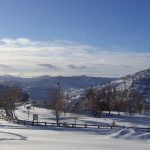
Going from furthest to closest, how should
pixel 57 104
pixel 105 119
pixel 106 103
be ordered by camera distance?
pixel 106 103
pixel 105 119
pixel 57 104

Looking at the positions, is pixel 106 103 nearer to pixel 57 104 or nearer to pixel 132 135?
pixel 57 104

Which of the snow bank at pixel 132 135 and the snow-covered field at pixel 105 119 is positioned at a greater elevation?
the snow-covered field at pixel 105 119

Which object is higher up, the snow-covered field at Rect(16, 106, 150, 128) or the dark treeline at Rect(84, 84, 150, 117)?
the dark treeline at Rect(84, 84, 150, 117)

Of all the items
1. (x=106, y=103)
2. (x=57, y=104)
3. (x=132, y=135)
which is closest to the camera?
(x=132, y=135)

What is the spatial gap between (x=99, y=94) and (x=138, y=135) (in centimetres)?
6935

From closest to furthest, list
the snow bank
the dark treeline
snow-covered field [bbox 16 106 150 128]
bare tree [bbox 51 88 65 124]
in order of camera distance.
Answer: the snow bank < bare tree [bbox 51 88 65 124] < snow-covered field [bbox 16 106 150 128] < the dark treeline

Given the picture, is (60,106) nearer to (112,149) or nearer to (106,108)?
(106,108)

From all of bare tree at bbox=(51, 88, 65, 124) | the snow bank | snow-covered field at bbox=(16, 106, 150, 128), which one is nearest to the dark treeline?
snow-covered field at bbox=(16, 106, 150, 128)

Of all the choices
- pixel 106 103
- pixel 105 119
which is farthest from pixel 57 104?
pixel 106 103

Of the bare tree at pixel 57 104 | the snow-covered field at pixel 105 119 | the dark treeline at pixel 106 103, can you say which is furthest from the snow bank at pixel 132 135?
the dark treeline at pixel 106 103

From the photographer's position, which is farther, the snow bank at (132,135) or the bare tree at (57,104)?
the bare tree at (57,104)

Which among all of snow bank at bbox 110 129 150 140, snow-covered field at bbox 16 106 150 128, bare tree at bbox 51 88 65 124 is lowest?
snow bank at bbox 110 129 150 140

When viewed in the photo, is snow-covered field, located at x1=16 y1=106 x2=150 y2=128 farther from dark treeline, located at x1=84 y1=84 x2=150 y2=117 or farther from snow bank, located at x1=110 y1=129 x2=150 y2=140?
snow bank, located at x1=110 y1=129 x2=150 y2=140

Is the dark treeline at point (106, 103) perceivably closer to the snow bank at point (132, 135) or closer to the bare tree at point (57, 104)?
the bare tree at point (57, 104)
